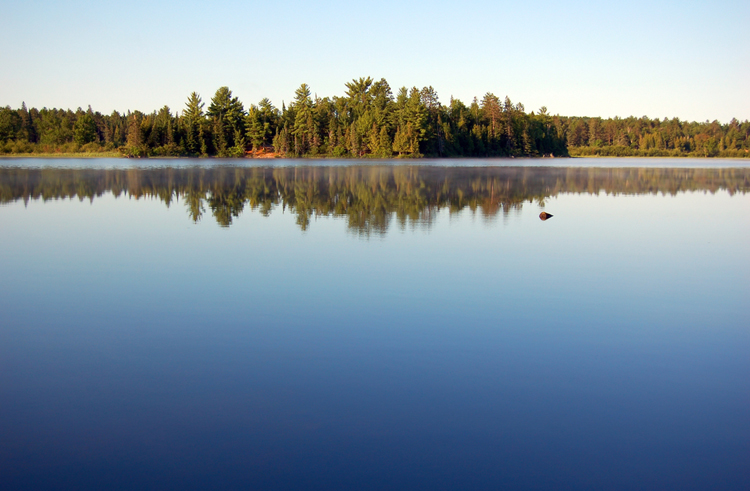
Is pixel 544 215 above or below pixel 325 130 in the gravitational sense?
below

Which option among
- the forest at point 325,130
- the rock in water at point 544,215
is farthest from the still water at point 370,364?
the forest at point 325,130

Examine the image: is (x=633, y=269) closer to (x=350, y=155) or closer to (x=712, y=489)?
(x=712, y=489)

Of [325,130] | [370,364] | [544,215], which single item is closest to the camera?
[370,364]

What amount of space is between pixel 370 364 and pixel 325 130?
91337 millimetres

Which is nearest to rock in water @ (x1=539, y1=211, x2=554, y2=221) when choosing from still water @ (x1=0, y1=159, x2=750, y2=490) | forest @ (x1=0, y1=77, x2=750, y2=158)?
still water @ (x1=0, y1=159, x2=750, y2=490)

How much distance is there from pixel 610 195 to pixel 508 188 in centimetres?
439

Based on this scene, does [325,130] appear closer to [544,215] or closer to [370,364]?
[544,215]

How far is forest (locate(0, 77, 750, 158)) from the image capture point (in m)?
87.1

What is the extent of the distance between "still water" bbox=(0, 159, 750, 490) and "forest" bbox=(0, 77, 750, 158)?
253 ft

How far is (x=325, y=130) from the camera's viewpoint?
94250 mm

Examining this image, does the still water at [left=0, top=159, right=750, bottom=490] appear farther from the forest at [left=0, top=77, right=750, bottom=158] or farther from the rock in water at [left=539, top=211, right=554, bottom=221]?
the forest at [left=0, top=77, right=750, bottom=158]

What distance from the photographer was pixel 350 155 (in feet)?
292

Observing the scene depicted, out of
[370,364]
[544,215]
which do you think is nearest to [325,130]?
[544,215]

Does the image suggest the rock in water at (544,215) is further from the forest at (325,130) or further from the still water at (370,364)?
the forest at (325,130)
